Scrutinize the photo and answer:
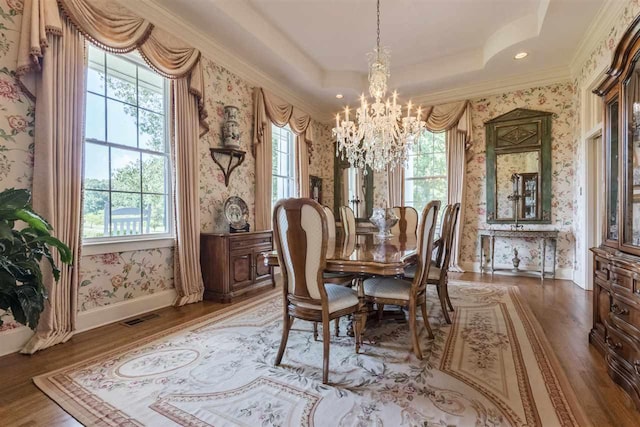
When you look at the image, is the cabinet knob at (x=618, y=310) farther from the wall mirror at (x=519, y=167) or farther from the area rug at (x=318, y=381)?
the wall mirror at (x=519, y=167)

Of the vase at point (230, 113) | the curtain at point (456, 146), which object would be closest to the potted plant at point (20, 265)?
the vase at point (230, 113)

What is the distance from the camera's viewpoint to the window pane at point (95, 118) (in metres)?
2.76

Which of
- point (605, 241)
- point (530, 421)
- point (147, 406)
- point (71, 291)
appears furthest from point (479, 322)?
point (71, 291)

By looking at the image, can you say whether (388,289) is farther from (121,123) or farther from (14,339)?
(121,123)

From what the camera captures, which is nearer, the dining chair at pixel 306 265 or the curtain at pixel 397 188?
the dining chair at pixel 306 265

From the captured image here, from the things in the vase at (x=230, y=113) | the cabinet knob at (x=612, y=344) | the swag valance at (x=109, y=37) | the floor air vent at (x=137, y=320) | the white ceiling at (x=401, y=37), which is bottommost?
the floor air vent at (x=137, y=320)

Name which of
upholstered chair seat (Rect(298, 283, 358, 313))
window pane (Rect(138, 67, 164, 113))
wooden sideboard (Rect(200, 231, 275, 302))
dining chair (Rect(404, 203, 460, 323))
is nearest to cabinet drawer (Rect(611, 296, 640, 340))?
dining chair (Rect(404, 203, 460, 323))

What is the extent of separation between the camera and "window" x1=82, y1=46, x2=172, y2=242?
9.19 feet

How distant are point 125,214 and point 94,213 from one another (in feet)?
0.92

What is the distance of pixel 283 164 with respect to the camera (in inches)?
212

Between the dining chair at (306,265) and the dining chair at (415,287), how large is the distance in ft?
0.94

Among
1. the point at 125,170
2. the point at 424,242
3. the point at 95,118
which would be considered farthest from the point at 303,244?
the point at 95,118

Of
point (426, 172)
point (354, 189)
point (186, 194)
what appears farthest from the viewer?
point (354, 189)

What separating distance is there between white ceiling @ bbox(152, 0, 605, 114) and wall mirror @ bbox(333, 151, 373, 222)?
1.60 metres
